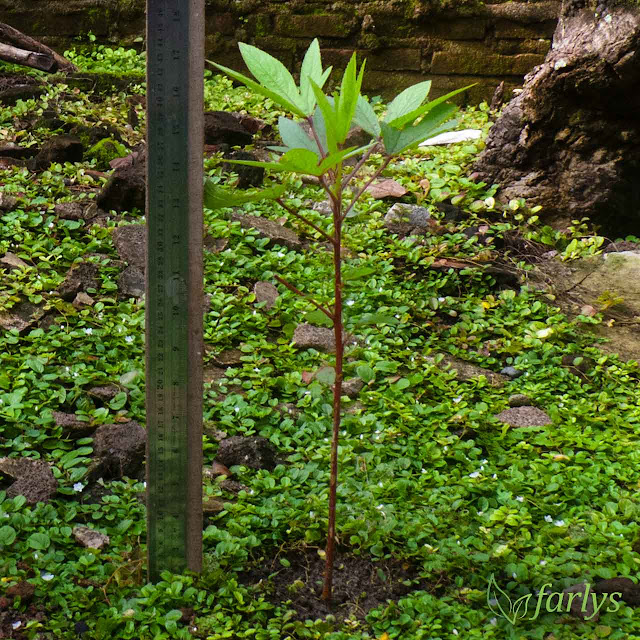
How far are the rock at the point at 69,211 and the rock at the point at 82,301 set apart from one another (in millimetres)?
783

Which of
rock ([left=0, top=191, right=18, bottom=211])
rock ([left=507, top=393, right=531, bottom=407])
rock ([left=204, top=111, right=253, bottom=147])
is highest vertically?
rock ([left=204, top=111, right=253, bottom=147])

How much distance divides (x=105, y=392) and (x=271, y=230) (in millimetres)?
1714

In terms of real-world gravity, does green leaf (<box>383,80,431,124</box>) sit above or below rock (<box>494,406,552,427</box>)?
above

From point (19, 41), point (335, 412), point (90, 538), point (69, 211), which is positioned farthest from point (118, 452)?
point (19, 41)

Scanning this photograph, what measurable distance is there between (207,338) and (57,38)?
4802mm

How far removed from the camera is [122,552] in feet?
7.89

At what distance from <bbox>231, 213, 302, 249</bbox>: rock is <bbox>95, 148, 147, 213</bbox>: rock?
55 centimetres

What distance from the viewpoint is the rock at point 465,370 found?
3.63 meters

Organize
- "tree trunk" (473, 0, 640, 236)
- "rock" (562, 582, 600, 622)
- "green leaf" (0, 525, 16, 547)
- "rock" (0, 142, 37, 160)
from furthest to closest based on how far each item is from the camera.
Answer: "rock" (0, 142, 37, 160)
"tree trunk" (473, 0, 640, 236)
"green leaf" (0, 525, 16, 547)
"rock" (562, 582, 600, 622)

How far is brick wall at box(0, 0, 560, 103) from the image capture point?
22.3 ft

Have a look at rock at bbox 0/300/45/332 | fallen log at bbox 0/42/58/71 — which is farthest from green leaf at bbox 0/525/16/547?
fallen log at bbox 0/42/58/71

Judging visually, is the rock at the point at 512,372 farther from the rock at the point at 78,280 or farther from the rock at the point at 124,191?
the rock at the point at 124,191

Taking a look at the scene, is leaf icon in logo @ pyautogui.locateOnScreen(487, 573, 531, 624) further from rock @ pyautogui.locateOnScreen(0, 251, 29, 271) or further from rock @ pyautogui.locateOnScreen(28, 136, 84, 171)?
rock @ pyautogui.locateOnScreen(28, 136, 84, 171)

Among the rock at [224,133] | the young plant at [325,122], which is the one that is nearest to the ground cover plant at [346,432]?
the rock at [224,133]
